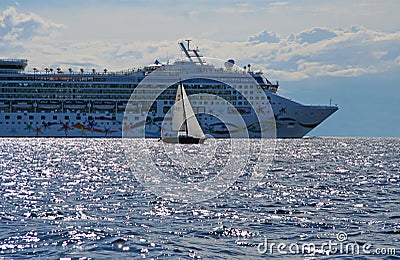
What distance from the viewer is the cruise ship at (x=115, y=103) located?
104m

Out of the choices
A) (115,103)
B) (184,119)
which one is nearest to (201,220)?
(184,119)

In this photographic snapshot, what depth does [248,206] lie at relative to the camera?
26812 millimetres

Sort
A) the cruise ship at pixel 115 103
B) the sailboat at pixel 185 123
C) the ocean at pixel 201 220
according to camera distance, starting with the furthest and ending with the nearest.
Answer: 1. the cruise ship at pixel 115 103
2. the sailboat at pixel 185 123
3. the ocean at pixel 201 220

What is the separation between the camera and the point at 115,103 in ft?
350

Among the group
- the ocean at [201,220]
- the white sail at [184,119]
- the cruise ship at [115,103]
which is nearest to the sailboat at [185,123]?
the white sail at [184,119]

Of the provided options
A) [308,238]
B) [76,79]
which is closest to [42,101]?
[76,79]

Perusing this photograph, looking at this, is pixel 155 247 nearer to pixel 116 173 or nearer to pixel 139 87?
pixel 116 173

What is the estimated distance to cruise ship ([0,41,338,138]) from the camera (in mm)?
104188

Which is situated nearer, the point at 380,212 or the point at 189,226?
the point at 189,226

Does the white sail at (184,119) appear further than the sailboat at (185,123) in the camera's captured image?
No

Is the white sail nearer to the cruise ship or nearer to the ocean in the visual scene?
the cruise ship

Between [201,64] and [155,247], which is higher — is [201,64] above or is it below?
above

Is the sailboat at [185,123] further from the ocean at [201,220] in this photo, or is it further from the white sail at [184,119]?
the ocean at [201,220]

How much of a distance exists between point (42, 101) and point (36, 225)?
85580 mm
